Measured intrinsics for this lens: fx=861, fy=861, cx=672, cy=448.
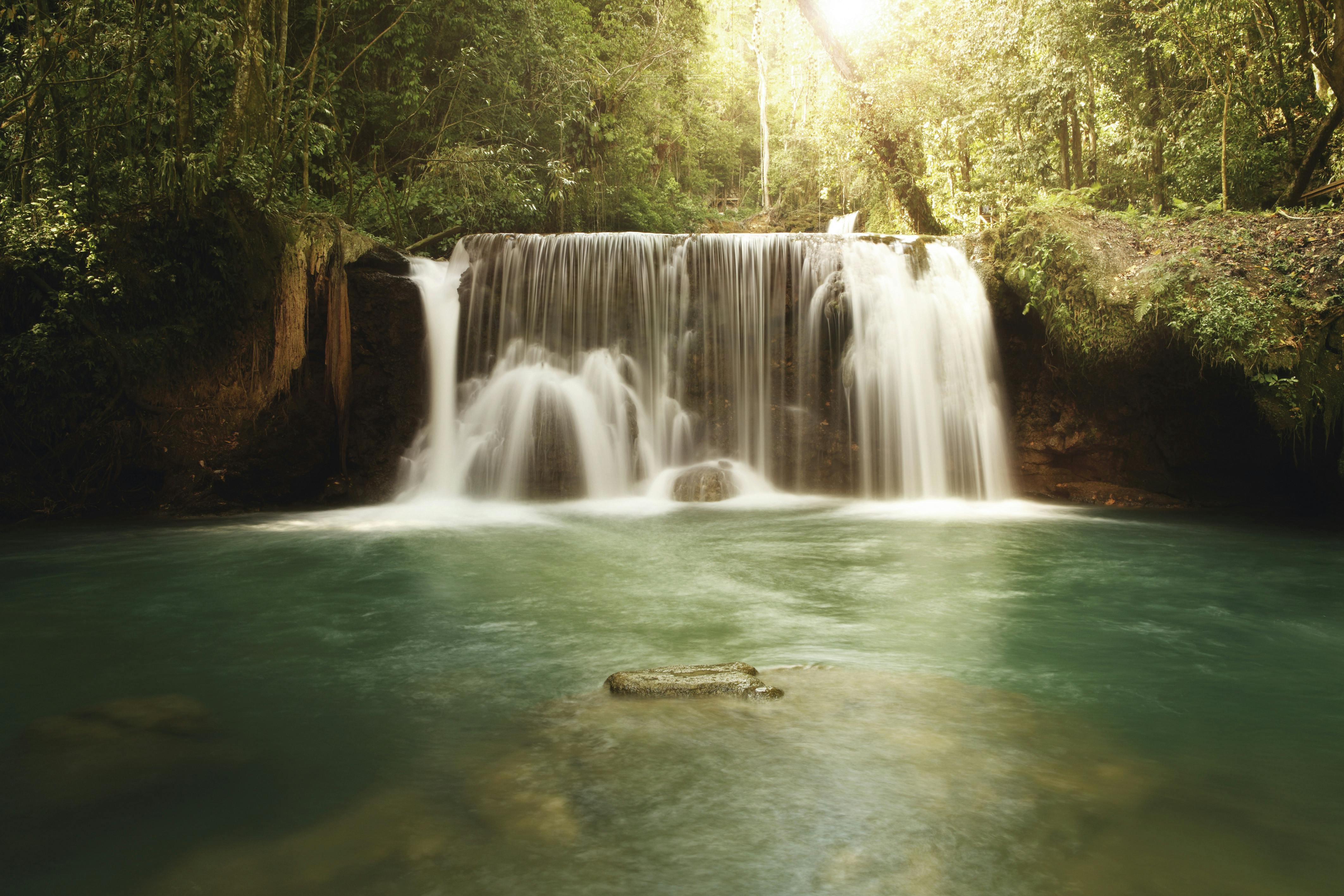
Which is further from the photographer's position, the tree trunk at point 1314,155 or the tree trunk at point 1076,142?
the tree trunk at point 1076,142

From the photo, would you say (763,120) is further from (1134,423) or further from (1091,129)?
(1134,423)

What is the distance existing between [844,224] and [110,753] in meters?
28.5

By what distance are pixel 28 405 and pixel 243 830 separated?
985 cm

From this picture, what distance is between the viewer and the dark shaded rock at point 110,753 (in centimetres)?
358

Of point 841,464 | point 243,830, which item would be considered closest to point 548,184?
point 841,464

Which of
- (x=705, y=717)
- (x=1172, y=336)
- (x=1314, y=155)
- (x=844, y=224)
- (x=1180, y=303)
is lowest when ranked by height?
(x=705, y=717)

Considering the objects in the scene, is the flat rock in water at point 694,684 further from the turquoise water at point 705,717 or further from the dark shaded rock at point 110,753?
the dark shaded rock at point 110,753

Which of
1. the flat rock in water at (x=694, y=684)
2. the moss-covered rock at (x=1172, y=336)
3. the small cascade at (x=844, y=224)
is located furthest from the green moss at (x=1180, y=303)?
the small cascade at (x=844, y=224)

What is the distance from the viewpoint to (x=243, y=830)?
3266 millimetres

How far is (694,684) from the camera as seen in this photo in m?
4.68

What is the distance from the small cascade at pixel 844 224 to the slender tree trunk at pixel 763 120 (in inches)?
274

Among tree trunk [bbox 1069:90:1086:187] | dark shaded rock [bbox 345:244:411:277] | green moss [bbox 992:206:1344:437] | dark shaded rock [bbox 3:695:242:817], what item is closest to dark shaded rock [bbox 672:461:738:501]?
green moss [bbox 992:206:1344:437]

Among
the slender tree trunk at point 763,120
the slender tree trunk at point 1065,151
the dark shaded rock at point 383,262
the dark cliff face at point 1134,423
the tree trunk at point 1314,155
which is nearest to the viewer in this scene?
the dark cliff face at point 1134,423

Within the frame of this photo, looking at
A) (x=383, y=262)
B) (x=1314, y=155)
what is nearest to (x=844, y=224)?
(x=1314, y=155)
